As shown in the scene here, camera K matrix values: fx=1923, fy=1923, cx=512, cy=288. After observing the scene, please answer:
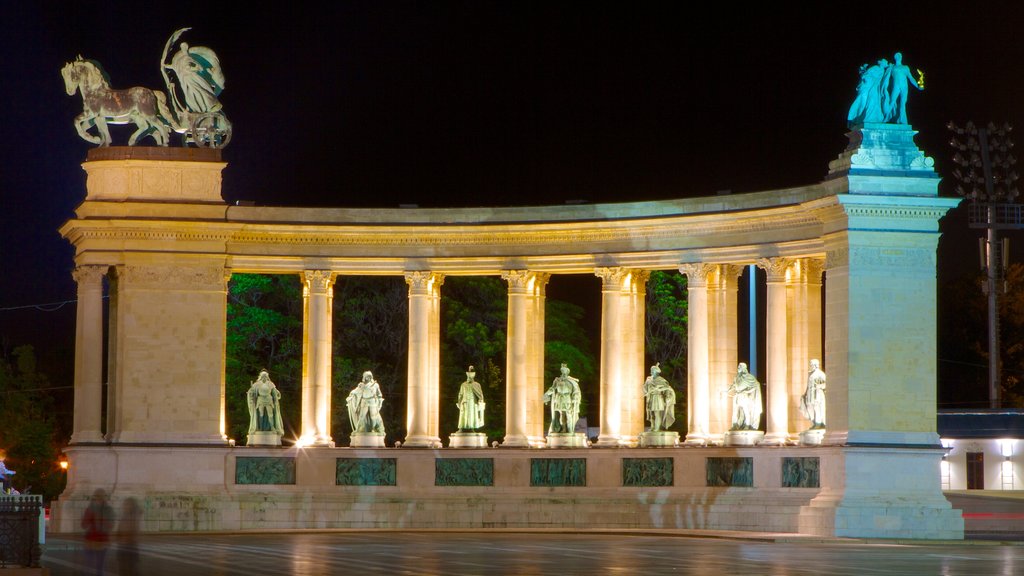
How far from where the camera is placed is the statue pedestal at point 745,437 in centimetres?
8350

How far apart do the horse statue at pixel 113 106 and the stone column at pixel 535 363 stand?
18.7 m

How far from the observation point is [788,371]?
8462 centimetres

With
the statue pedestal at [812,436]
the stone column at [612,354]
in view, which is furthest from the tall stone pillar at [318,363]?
the statue pedestal at [812,436]

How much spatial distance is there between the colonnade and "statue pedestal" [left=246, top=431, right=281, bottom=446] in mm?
1811

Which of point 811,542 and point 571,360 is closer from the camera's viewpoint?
point 811,542

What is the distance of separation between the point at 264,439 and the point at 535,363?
13.2 meters

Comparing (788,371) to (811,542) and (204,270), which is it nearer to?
(811,542)

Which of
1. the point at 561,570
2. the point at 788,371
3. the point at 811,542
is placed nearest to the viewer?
the point at 561,570

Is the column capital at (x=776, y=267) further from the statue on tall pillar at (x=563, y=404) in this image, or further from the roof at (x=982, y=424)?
the roof at (x=982, y=424)

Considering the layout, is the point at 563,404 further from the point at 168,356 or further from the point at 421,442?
the point at 168,356

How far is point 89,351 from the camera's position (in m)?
87.4

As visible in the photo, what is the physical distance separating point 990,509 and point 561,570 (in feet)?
152

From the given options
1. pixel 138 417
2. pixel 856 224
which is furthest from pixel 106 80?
pixel 856 224

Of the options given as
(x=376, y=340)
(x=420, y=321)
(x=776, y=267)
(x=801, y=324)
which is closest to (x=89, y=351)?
(x=420, y=321)
